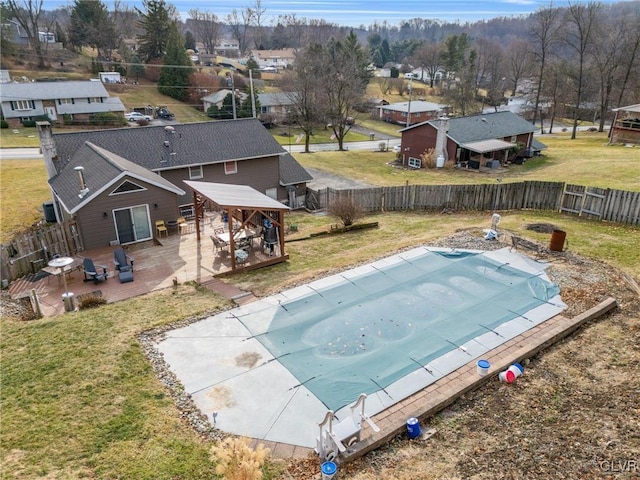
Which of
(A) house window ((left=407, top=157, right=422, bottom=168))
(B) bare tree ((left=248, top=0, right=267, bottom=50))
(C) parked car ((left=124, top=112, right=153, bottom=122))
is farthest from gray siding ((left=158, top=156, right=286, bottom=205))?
(B) bare tree ((left=248, top=0, right=267, bottom=50))

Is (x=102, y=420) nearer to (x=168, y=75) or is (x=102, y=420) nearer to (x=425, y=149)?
(x=425, y=149)

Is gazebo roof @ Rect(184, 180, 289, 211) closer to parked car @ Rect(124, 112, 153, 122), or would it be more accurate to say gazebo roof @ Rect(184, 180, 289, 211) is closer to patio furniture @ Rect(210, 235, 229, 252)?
patio furniture @ Rect(210, 235, 229, 252)

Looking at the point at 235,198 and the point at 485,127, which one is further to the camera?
the point at 485,127

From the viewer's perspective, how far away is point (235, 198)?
16453mm

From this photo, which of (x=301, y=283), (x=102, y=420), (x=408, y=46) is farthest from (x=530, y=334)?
(x=408, y=46)

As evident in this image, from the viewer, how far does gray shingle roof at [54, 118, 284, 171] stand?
2197 cm

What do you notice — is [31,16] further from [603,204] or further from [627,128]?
[603,204]

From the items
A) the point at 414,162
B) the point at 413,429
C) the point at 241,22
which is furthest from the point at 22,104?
the point at 241,22

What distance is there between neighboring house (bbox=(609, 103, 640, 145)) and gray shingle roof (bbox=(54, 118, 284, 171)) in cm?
3459

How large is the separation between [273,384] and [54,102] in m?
54.1

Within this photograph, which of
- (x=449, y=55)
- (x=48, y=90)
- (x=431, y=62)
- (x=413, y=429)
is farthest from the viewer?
(x=431, y=62)

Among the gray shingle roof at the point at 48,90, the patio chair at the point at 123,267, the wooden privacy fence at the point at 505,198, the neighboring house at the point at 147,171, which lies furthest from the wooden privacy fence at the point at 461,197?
the gray shingle roof at the point at 48,90

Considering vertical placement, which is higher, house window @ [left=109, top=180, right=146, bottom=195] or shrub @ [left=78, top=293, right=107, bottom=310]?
house window @ [left=109, top=180, right=146, bottom=195]

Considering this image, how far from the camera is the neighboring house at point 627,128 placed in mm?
40375
